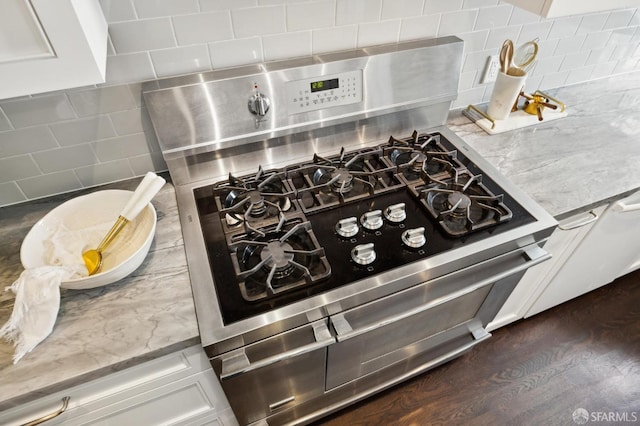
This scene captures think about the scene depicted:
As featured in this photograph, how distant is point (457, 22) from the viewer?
4.05 ft

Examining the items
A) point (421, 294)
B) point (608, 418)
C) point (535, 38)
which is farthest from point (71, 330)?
point (608, 418)

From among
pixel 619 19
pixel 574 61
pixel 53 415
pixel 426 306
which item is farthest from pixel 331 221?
pixel 619 19

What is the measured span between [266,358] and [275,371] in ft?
0.36

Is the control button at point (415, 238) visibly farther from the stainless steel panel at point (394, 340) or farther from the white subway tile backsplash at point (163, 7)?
the white subway tile backsplash at point (163, 7)

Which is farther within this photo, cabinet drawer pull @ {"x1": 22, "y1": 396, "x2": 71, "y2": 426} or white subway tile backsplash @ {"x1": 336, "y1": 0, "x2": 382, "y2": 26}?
white subway tile backsplash @ {"x1": 336, "y1": 0, "x2": 382, "y2": 26}

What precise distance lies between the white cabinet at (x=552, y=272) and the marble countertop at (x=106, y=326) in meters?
1.13

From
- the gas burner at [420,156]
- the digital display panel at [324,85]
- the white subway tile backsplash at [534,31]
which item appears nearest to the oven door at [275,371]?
the gas burner at [420,156]

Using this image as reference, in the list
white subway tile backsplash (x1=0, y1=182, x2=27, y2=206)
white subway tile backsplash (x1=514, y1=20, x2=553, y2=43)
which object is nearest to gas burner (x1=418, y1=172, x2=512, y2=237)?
white subway tile backsplash (x1=514, y1=20, x2=553, y2=43)

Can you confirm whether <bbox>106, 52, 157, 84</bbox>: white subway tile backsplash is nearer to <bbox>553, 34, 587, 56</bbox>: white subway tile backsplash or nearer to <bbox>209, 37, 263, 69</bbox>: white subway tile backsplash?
<bbox>209, 37, 263, 69</bbox>: white subway tile backsplash

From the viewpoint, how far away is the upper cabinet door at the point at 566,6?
95 cm

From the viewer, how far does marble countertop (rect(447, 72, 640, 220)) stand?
1.14 metres

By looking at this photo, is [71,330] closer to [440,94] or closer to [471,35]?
[440,94]

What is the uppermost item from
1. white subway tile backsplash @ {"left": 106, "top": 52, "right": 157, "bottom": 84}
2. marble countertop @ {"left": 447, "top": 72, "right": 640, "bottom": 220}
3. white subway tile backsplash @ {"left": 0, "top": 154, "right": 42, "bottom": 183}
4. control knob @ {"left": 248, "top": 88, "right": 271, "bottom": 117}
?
white subway tile backsplash @ {"left": 106, "top": 52, "right": 157, "bottom": 84}

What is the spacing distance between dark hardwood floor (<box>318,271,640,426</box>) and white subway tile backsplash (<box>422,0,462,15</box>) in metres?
1.40
